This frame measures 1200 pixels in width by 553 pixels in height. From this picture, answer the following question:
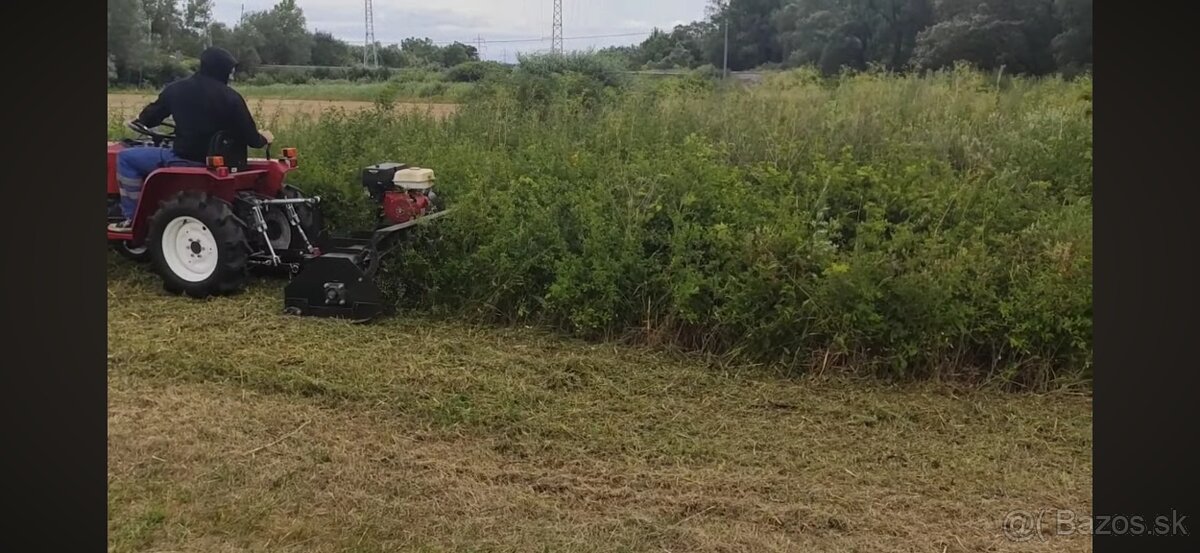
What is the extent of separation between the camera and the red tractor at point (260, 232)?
17.7 ft

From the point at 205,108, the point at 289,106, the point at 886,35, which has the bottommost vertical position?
the point at 205,108

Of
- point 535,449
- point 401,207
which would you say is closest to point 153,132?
point 401,207

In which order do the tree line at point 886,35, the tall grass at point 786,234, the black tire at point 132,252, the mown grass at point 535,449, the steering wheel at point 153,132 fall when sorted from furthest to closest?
the tree line at point 886,35
the black tire at point 132,252
the steering wheel at point 153,132
the tall grass at point 786,234
the mown grass at point 535,449

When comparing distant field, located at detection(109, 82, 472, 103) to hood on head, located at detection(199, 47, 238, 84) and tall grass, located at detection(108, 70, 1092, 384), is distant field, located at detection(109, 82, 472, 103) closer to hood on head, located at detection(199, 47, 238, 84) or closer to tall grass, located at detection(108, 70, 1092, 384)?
tall grass, located at detection(108, 70, 1092, 384)

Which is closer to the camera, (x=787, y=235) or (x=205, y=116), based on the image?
(x=787, y=235)

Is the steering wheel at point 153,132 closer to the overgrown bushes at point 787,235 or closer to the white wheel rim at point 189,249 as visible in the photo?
the white wheel rim at point 189,249

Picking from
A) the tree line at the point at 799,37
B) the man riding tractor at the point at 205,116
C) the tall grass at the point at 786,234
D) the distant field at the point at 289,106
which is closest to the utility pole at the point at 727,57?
the tree line at the point at 799,37

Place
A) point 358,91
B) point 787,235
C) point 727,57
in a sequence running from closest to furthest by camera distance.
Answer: point 787,235
point 727,57
point 358,91

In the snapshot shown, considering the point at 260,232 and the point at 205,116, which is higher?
the point at 205,116

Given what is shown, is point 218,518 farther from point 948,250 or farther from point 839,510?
point 948,250

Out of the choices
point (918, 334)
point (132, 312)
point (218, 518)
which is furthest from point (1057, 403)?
point (132, 312)

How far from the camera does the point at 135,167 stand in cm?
601

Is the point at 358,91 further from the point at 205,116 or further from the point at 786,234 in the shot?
the point at 786,234

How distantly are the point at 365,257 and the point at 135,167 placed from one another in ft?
5.27
